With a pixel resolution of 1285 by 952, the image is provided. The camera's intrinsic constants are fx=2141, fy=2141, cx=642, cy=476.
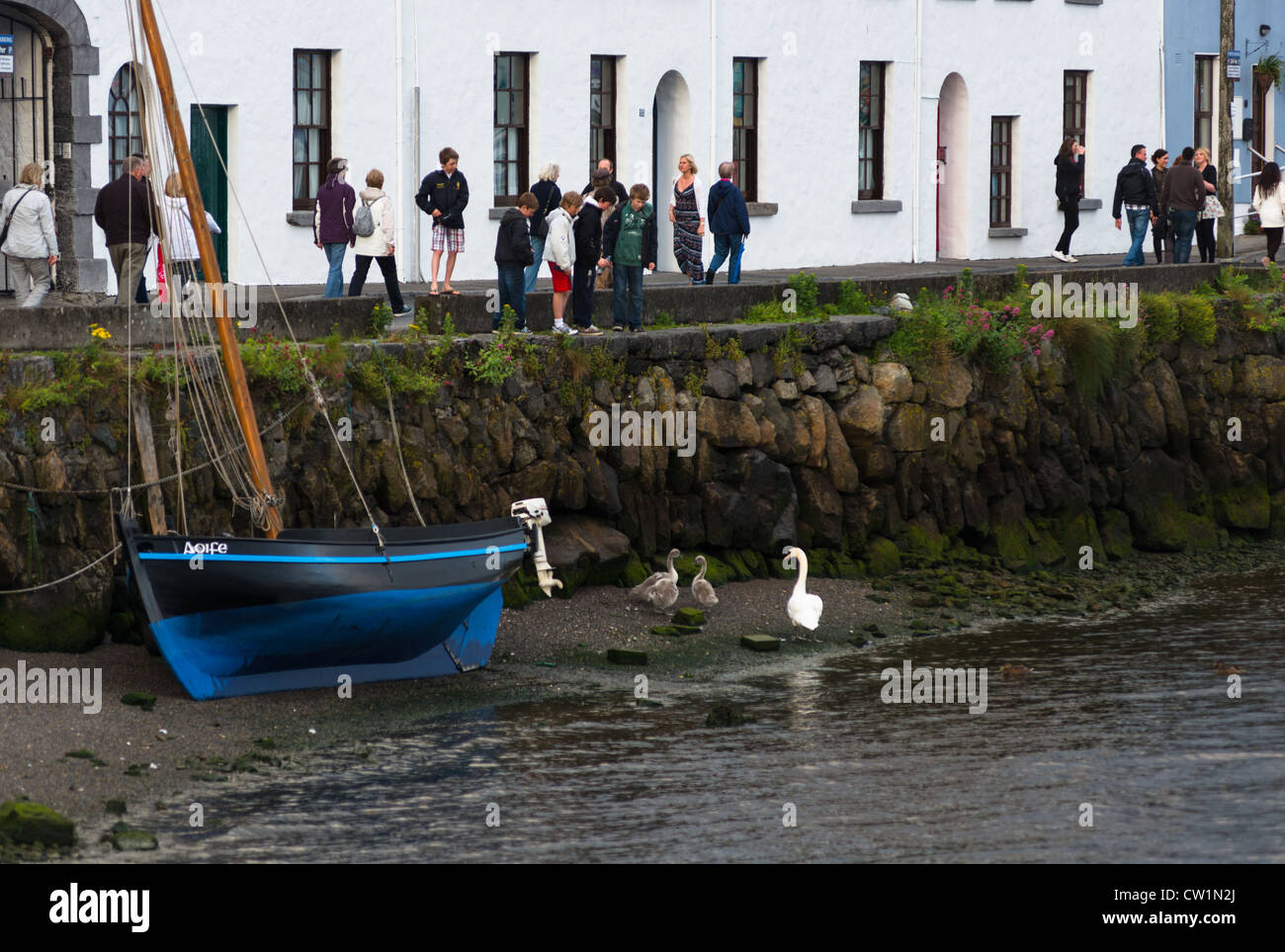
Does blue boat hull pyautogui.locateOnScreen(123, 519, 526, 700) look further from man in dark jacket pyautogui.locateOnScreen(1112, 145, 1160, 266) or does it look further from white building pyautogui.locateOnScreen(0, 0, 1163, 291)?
man in dark jacket pyautogui.locateOnScreen(1112, 145, 1160, 266)

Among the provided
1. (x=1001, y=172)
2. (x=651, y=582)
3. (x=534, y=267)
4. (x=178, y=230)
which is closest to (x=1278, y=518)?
(x=1001, y=172)

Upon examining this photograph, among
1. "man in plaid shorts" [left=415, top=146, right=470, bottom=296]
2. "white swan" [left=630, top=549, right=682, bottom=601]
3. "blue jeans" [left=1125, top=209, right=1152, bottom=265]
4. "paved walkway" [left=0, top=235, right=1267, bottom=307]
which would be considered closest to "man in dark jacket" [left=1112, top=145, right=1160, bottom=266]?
"blue jeans" [left=1125, top=209, right=1152, bottom=265]

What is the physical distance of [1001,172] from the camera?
35469mm

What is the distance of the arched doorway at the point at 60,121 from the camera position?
2342cm

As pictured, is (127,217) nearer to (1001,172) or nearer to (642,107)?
(642,107)

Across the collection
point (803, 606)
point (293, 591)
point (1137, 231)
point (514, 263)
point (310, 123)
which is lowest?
point (803, 606)

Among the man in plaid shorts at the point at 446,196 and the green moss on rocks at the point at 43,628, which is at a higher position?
the man in plaid shorts at the point at 446,196

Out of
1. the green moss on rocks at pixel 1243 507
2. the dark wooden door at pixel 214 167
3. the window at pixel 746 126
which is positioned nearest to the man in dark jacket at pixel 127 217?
the dark wooden door at pixel 214 167

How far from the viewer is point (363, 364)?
1956cm

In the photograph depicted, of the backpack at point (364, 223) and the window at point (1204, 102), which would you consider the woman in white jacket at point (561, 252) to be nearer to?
the backpack at point (364, 223)

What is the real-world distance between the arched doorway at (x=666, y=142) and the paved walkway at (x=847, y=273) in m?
0.49
